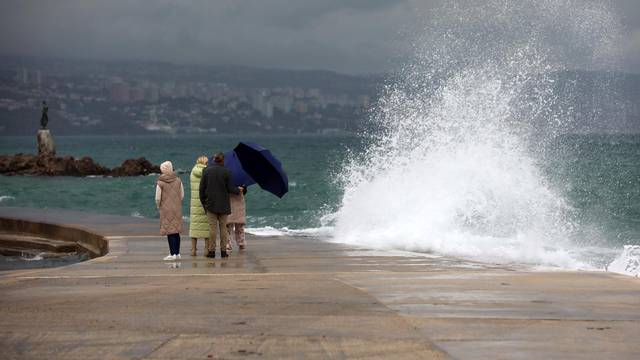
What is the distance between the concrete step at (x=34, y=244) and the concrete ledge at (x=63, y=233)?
0.14 meters

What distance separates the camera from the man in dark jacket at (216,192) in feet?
46.3

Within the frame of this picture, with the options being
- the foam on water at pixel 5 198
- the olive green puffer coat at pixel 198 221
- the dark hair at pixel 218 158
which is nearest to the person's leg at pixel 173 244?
the olive green puffer coat at pixel 198 221

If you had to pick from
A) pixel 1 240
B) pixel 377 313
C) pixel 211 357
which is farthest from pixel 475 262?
pixel 1 240

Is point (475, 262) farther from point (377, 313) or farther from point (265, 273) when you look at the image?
point (377, 313)

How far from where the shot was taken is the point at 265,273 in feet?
40.8

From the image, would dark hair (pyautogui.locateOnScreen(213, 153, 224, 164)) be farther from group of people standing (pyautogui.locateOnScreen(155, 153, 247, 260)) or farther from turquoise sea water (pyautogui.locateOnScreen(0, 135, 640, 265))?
turquoise sea water (pyautogui.locateOnScreen(0, 135, 640, 265))

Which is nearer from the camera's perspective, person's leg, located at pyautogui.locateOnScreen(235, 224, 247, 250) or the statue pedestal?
person's leg, located at pyautogui.locateOnScreen(235, 224, 247, 250)

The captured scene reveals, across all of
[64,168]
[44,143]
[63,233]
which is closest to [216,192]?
[63,233]

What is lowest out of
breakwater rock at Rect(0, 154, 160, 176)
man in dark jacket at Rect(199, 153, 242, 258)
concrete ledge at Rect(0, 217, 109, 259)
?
breakwater rock at Rect(0, 154, 160, 176)

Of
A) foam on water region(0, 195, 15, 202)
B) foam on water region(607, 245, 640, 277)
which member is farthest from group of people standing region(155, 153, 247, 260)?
foam on water region(0, 195, 15, 202)

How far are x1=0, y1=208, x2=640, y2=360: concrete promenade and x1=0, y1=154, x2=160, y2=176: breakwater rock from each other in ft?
208

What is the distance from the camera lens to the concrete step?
63.1 ft

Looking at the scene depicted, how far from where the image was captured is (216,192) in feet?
46.3

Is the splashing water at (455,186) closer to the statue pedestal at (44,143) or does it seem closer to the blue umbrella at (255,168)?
the blue umbrella at (255,168)
